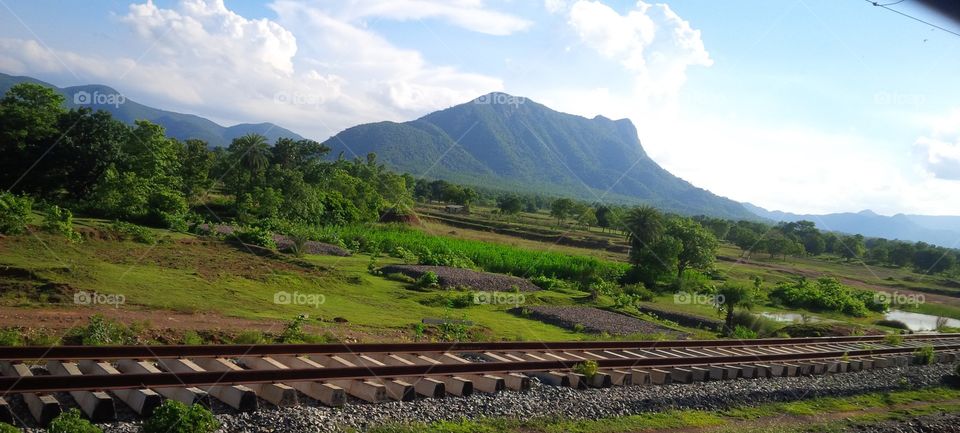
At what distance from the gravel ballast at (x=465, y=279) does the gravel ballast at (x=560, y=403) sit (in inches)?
603

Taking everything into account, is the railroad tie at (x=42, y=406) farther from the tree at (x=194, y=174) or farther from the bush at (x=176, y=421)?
the tree at (x=194, y=174)

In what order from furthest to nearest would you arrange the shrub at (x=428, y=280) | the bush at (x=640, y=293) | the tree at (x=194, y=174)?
the tree at (x=194, y=174) < the bush at (x=640, y=293) < the shrub at (x=428, y=280)

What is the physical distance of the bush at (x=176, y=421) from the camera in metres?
5.90

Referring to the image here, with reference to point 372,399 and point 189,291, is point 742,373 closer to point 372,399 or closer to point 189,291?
point 372,399

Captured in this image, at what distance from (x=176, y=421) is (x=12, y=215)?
17808mm

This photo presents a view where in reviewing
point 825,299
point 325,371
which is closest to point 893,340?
point 325,371

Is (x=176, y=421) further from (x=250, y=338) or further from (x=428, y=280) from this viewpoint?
(x=428, y=280)

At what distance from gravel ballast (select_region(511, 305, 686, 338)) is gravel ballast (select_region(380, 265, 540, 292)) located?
13.4 ft

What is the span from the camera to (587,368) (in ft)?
33.8

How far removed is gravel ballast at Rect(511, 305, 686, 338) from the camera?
20.1 metres

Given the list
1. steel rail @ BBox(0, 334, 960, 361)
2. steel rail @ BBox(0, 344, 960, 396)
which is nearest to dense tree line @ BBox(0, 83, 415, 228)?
steel rail @ BBox(0, 334, 960, 361)

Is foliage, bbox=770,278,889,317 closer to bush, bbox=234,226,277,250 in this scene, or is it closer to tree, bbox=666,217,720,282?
tree, bbox=666,217,720,282

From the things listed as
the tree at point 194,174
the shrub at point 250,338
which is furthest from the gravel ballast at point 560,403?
the tree at point 194,174

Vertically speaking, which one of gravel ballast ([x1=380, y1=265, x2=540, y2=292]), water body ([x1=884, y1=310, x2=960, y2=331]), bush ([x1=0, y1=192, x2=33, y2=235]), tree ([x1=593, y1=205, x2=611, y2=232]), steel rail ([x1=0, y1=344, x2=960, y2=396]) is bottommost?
water body ([x1=884, y1=310, x2=960, y2=331])
